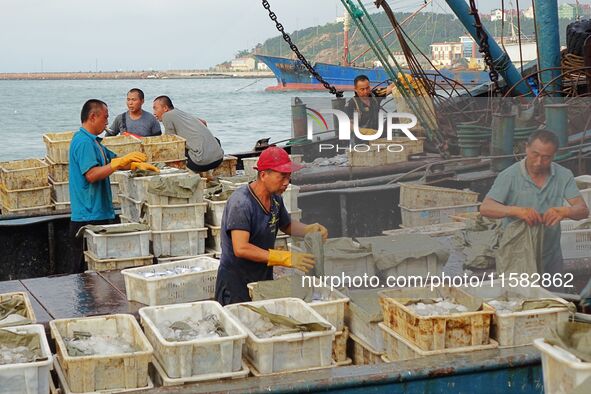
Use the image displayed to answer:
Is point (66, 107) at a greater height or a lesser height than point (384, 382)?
greater

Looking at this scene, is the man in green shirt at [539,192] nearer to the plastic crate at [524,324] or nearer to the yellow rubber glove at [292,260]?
the plastic crate at [524,324]

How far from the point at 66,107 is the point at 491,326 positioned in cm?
5974

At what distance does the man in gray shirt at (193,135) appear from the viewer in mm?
9812

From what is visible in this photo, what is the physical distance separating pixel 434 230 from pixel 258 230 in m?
1.12

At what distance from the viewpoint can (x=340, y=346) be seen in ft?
16.4

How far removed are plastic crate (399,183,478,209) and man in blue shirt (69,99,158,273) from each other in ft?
7.60

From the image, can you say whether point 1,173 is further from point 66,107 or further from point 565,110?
point 66,107

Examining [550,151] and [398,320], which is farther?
[550,151]

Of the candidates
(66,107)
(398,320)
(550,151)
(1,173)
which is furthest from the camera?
(66,107)

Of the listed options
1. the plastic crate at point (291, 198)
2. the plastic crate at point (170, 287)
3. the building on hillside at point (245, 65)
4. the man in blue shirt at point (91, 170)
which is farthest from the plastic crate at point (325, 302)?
the building on hillside at point (245, 65)

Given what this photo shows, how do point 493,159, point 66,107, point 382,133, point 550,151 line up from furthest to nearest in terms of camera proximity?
point 66,107 < point 493,159 < point 382,133 < point 550,151

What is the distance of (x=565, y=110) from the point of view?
664 centimetres

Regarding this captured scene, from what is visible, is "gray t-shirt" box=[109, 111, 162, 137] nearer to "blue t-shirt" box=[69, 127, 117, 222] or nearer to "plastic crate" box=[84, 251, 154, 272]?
"blue t-shirt" box=[69, 127, 117, 222]

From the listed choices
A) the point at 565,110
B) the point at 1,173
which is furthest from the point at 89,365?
the point at 1,173
